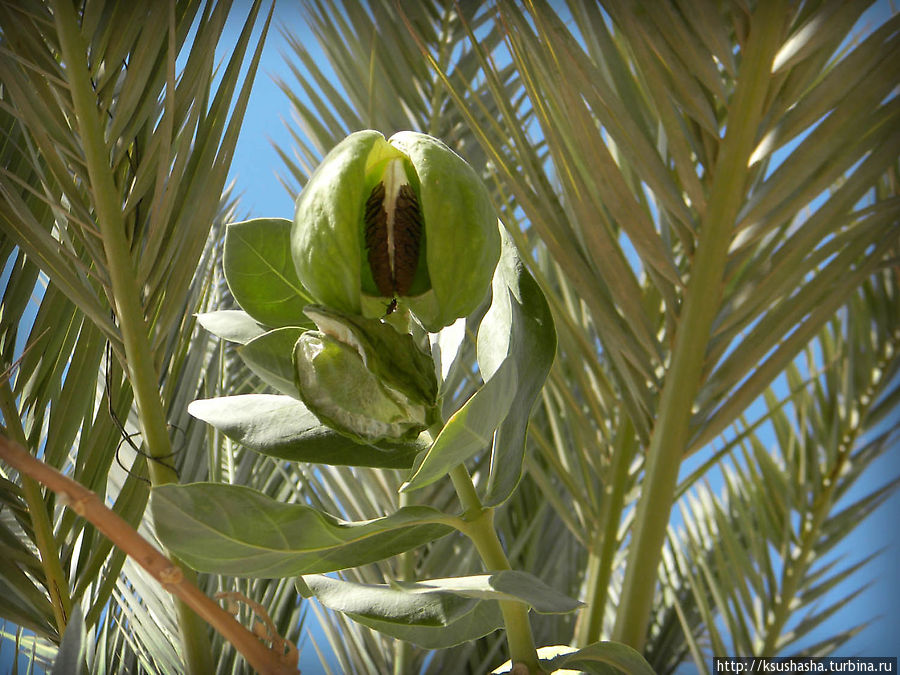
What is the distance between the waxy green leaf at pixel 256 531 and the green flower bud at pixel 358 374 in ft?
0.08

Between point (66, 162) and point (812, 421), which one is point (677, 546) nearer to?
point (812, 421)

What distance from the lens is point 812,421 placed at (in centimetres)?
68

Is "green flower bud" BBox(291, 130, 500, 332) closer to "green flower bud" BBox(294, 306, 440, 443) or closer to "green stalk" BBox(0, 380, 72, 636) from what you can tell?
"green flower bud" BBox(294, 306, 440, 443)

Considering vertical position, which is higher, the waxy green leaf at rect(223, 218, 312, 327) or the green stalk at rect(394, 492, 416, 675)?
the waxy green leaf at rect(223, 218, 312, 327)

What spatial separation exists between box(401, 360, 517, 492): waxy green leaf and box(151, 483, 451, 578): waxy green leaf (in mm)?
20

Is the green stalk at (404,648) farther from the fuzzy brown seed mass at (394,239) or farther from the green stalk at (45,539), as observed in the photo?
the fuzzy brown seed mass at (394,239)

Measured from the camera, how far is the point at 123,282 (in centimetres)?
38

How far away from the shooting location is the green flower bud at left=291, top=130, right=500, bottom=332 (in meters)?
0.20

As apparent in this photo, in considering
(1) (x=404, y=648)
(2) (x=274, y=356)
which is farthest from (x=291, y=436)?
Result: (1) (x=404, y=648)

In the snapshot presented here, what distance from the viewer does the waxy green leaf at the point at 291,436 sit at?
0.25 meters

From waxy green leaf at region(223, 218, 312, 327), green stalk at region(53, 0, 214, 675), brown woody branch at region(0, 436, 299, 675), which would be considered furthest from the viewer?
green stalk at region(53, 0, 214, 675)

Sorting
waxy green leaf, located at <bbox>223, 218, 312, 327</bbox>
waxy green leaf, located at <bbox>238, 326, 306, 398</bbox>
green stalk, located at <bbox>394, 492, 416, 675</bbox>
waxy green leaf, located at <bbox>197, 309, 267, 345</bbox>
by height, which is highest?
waxy green leaf, located at <bbox>223, 218, 312, 327</bbox>

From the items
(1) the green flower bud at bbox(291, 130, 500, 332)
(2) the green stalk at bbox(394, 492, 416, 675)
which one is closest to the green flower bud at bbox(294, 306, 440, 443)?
(1) the green flower bud at bbox(291, 130, 500, 332)

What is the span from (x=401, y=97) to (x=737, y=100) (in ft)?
1.13
